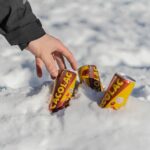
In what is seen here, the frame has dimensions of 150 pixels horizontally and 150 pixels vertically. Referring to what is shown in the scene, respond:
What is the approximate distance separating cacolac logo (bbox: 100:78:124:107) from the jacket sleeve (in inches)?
14.7

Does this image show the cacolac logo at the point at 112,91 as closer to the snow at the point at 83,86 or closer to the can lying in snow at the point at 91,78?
the snow at the point at 83,86

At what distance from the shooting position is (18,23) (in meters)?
2.04

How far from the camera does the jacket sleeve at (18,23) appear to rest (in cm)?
204

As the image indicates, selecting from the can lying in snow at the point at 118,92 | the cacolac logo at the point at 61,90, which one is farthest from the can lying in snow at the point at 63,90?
the can lying in snow at the point at 118,92

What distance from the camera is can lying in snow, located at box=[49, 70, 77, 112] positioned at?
2.06 m

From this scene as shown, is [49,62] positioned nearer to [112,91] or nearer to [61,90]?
[61,90]

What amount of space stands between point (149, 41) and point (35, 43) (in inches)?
55.1

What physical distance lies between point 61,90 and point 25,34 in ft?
0.91

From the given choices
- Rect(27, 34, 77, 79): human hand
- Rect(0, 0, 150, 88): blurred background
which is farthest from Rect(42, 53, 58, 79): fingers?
Rect(0, 0, 150, 88): blurred background

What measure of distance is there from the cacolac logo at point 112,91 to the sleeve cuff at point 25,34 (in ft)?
1.22

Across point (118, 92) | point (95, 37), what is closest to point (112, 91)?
point (118, 92)

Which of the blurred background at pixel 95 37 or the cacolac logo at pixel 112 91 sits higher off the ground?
the cacolac logo at pixel 112 91

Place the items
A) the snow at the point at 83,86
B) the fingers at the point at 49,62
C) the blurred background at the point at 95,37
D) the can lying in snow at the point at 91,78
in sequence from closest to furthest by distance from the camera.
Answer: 1. the snow at the point at 83,86
2. the fingers at the point at 49,62
3. the can lying in snow at the point at 91,78
4. the blurred background at the point at 95,37

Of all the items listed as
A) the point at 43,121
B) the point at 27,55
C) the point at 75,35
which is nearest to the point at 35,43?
the point at 43,121
